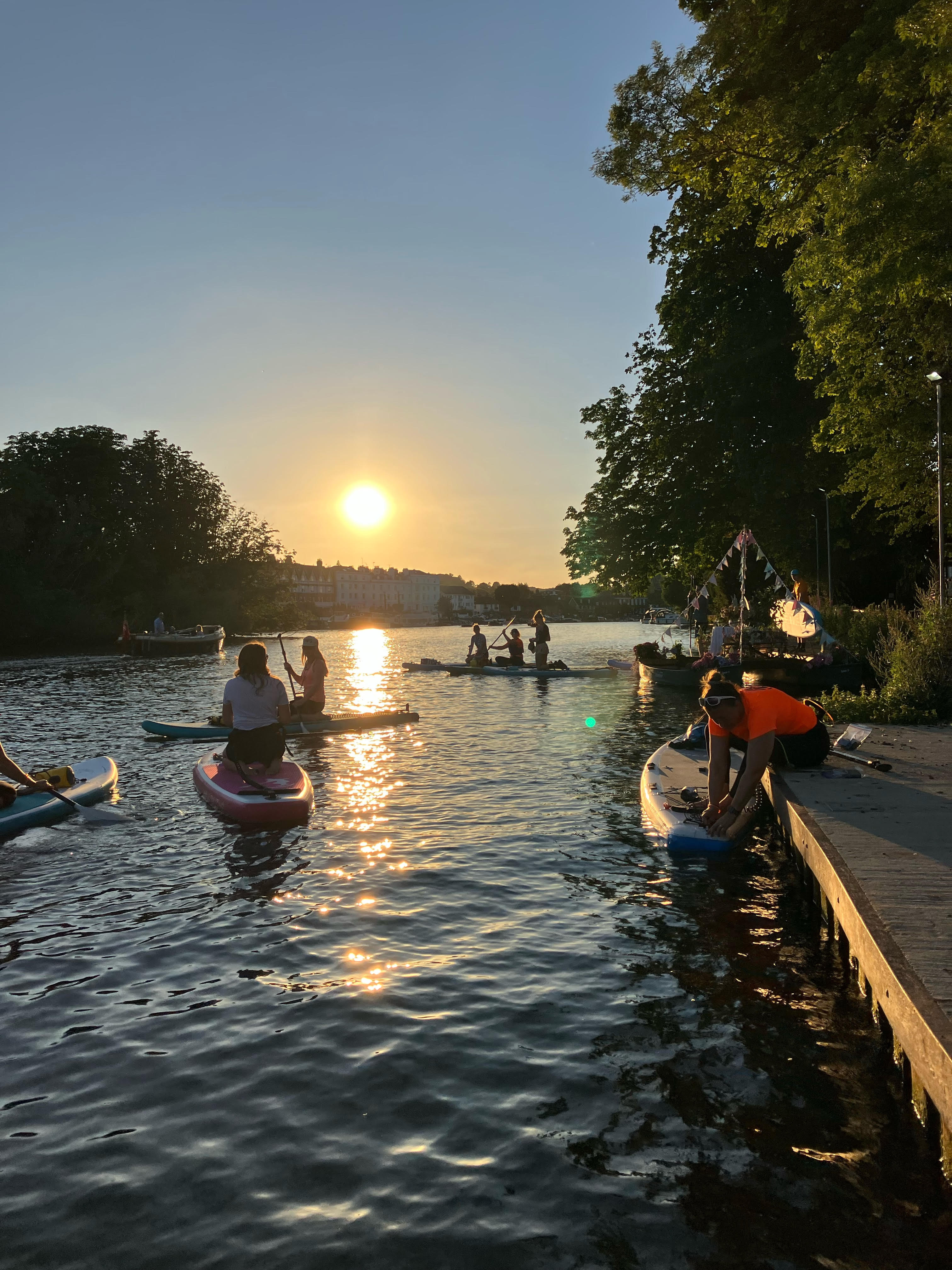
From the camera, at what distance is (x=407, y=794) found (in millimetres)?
13344

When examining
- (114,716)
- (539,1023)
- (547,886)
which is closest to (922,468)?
(547,886)

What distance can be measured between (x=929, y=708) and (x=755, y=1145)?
41.8 ft

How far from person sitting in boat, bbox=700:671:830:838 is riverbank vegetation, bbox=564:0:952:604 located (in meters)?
6.73

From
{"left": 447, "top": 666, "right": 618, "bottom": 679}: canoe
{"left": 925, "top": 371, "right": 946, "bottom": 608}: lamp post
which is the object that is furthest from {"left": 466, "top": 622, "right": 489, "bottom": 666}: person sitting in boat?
{"left": 925, "top": 371, "right": 946, "bottom": 608}: lamp post

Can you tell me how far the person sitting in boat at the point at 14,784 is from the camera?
10570 millimetres

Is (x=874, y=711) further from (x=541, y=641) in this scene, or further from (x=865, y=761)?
(x=541, y=641)

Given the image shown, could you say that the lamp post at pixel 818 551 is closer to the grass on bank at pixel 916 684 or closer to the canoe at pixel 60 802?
the grass on bank at pixel 916 684

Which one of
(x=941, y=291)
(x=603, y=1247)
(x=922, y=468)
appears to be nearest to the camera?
(x=603, y=1247)

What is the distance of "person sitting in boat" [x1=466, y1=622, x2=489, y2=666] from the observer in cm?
3747

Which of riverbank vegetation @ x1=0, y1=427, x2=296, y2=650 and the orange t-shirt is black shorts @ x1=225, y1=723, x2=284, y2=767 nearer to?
the orange t-shirt

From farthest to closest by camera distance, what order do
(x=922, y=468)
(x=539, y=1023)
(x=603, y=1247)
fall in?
(x=922, y=468), (x=539, y=1023), (x=603, y=1247)

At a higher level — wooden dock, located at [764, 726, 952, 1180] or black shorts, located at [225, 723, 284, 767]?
black shorts, located at [225, 723, 284, 767]

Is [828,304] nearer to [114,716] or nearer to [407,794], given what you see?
[407,794]

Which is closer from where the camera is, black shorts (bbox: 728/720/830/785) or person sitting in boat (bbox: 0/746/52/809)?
person sitting in boat (bbox: 0/746/52/809)
